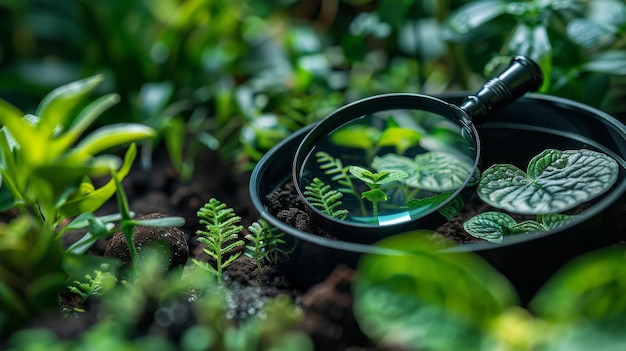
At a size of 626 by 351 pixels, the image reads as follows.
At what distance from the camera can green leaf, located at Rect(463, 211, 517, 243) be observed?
28.4 inches

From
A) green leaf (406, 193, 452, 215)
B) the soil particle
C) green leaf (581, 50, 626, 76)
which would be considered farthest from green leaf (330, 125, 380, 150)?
green leaf (581, 50, 626, 76)

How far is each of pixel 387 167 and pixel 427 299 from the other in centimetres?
32

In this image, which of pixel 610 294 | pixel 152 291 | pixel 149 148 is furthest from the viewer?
pixel 149 148

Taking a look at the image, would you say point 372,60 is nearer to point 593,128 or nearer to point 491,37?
point 491,37

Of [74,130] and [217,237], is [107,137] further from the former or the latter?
[217,237]

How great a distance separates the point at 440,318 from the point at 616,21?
63cm

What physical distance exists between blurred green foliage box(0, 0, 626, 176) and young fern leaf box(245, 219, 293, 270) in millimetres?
238

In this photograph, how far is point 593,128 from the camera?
0.77 meters

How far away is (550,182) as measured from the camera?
0.69 m

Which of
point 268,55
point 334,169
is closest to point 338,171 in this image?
point 334,169

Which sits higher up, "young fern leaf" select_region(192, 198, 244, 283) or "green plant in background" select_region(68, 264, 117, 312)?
"young fern leaf" select_region(192, 198, 244, 283)

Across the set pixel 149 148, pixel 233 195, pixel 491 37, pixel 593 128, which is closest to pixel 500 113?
pixel 593 128

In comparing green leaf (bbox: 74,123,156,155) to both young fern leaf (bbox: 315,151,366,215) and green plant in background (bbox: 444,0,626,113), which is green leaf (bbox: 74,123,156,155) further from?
green plant in background (bbox: 444,0,626,113)

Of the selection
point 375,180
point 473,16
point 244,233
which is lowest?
point 244,233
